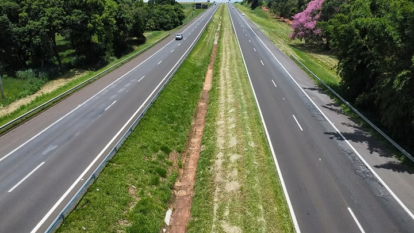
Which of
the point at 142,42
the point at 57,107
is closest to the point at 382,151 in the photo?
the point at 57,107

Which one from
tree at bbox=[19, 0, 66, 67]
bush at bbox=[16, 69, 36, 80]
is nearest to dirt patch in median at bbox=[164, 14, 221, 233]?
bush at bbox=[16, 69, 36, 80]

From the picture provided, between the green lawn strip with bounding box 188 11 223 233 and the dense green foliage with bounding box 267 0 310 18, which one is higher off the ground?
the dense green foliage with bounding box 267 0 310 18

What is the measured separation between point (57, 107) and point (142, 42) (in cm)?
4367

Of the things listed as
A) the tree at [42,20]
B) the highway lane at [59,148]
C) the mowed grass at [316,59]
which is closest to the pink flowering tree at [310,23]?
the mowed grass at [316,59]

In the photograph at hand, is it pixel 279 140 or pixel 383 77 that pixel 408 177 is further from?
pixel 383 77

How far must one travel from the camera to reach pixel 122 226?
39.4 feet

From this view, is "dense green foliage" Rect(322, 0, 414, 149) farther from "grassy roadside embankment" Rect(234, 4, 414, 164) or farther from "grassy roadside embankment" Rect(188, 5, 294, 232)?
"grassy roadside embankment" Rect(188, 5, 294, 232)

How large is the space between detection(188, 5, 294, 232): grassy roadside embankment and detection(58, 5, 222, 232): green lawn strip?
187cm

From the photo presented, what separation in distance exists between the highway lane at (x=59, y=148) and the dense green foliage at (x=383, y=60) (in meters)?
19.1

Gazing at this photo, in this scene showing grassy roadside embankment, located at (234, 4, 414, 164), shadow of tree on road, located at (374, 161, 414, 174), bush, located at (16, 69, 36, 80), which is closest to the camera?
shadow of tree on road, located at (374, 161, 414, 174)

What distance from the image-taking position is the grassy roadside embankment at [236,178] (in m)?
12.6

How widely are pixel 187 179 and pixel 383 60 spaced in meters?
17.1

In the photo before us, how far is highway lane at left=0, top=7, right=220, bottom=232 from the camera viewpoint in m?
12.5

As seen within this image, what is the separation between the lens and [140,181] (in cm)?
1506
